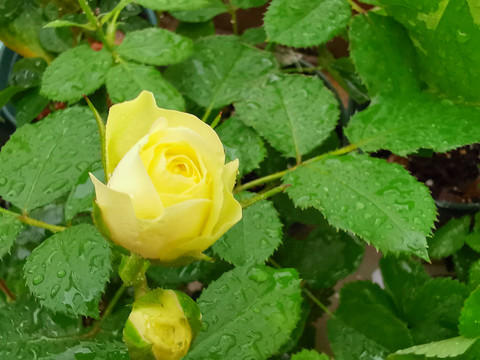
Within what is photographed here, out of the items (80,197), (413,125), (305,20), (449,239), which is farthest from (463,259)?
(80,197)

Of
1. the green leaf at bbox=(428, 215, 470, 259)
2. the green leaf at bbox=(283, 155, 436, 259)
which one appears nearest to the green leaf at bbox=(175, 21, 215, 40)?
the green leaf at bbox=(283, 155, 436, 259)

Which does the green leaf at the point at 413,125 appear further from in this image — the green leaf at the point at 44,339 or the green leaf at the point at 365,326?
the green leaf at the point at 44,339

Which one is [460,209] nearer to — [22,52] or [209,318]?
[209,318]

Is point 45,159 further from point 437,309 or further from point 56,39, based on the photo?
point 437,309

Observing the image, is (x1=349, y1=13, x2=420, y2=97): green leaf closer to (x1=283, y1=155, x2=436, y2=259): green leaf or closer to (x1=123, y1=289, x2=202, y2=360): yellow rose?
(x1=283, y1=155, x2=436, y2=259): green leaf

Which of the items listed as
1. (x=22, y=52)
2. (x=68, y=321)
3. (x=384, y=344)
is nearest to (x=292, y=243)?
(x=384, y=344)

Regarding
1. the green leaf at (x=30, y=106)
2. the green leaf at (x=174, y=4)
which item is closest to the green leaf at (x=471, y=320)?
the green leaf at (x=174, y=4)
